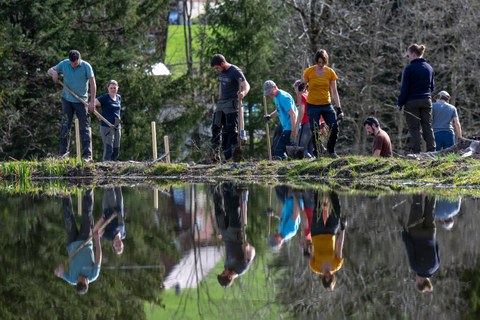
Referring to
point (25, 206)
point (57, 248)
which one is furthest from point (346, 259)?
point (25, 206)

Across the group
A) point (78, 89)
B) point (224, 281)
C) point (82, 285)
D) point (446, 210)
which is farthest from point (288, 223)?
point (78, 89)

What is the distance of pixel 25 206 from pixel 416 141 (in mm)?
7619

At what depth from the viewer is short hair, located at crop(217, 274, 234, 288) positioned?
8028mm

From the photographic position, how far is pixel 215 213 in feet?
41.6

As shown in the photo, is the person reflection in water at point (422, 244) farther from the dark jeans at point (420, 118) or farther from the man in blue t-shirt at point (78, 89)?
the man in blue t-shirt at point (78, 89)

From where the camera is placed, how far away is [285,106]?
2030 cm

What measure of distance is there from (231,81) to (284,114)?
56.9 inches

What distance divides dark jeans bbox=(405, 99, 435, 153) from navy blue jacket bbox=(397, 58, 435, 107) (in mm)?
91

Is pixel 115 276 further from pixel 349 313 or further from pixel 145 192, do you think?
pixel 145 192

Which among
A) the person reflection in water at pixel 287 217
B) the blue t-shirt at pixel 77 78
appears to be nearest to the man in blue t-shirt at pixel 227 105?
the blue t-shirt at pixel 77 78

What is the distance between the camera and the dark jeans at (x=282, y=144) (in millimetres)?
20812

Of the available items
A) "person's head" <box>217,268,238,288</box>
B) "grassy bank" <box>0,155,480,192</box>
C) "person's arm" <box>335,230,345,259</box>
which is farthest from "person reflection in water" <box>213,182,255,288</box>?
"grassy bank" <box>0,155,480,192</box>

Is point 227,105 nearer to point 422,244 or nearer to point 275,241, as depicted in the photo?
point 275,241

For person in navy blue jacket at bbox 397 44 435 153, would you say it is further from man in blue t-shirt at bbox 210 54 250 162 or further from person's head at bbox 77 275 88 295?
person's head at bbox 77 275 88 295
